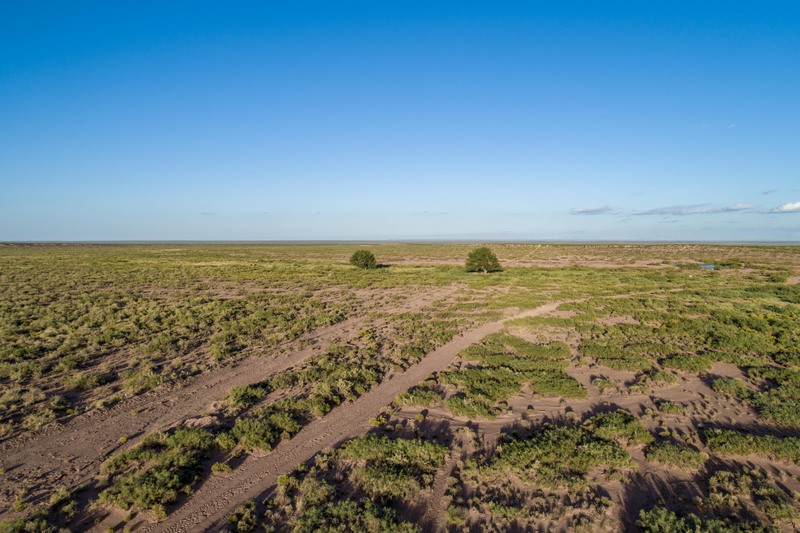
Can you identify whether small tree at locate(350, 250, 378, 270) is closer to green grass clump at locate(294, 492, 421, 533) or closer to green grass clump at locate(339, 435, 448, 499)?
green grass clump at locate(339, 435, 448, 499)

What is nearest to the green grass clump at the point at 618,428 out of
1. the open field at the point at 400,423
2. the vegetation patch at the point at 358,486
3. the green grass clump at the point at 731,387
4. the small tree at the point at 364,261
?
the open field at the point at 400,423

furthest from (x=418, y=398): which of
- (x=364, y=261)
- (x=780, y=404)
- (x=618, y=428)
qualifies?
(x=364, y=261)

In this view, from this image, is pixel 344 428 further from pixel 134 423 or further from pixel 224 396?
pixel 134 423

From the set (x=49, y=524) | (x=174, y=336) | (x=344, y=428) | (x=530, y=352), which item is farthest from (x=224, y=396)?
(x=530, y=352)

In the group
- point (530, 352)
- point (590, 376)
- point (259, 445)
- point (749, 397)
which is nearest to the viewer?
point (259, 445)

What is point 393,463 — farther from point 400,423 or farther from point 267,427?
point 267,427

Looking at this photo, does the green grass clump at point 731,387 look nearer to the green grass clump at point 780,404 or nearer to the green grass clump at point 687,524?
the green grass clump at point 780,404
